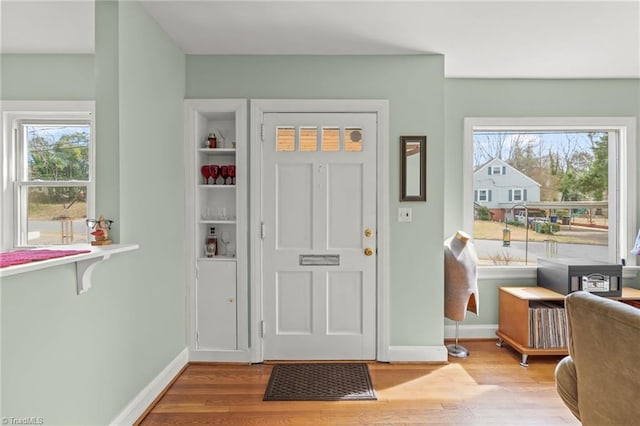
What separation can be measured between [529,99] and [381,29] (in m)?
1.83

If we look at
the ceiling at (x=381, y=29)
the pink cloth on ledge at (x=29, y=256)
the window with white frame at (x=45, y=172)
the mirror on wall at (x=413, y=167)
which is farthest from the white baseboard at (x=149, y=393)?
the ceiling at (x=381, y=29)

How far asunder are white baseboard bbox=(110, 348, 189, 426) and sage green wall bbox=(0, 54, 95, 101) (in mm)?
2228

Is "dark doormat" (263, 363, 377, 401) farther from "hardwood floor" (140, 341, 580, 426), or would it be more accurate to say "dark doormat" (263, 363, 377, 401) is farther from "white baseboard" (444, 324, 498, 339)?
"white baseboard" (444, 324, 498, 339)

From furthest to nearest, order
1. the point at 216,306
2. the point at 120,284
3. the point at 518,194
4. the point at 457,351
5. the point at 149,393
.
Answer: the point at 518,194 → the point at 457,351 → the point at 216,306 → the point at 149,393 → the point at 120,284

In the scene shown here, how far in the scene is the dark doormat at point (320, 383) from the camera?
8.25ft

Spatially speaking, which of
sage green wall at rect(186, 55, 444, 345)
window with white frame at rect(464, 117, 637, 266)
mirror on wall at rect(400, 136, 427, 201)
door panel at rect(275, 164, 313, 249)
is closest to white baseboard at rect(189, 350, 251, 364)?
door panel at rect(275, 164, 313, 249)

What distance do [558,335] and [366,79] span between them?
2.62 metres

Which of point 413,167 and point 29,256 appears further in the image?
point 413,167

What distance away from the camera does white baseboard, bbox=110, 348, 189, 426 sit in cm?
211

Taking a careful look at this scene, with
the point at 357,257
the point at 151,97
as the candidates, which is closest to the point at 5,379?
the point at 151,97

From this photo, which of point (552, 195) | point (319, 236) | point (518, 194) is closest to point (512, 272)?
point (518, 194)

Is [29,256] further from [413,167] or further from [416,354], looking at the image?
[416,354]

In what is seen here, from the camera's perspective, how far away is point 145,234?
236 centimetres

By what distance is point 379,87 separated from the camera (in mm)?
3037
